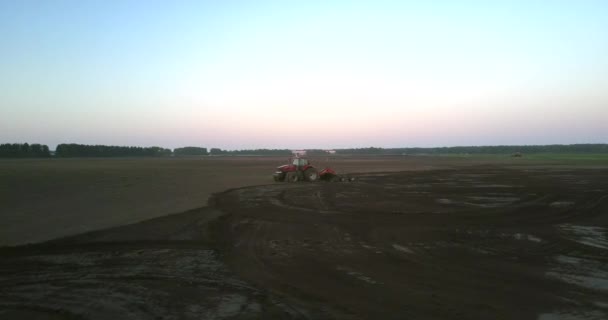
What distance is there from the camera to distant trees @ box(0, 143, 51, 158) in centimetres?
9225

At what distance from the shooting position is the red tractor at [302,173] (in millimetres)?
27141

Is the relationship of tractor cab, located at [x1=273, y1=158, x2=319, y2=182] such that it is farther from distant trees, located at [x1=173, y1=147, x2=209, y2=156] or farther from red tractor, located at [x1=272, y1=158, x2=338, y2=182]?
distant trees, located at [x1=173, y1=147, x2=209, y2=156]

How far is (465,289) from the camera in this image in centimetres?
585

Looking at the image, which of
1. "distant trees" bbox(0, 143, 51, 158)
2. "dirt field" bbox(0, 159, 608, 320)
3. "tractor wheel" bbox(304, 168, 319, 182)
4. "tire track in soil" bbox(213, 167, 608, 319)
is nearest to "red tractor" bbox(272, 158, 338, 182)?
"tractor wheel" bbox(304, 168, 319, 182)

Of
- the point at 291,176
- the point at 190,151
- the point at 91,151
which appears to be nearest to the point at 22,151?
the point at 91,151

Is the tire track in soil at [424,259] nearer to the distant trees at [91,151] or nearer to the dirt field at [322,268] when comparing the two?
the dirt field at [322,268]

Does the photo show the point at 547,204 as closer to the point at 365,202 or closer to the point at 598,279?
the point at 365,202

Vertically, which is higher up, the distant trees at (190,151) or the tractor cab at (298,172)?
the distant trees at (190,151)

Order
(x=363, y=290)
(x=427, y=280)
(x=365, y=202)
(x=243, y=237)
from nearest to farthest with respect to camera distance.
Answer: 1. (x=363, y=290)
2. (x=427, y=280)
3. (x=243, y=237)
4. (x=365, y=202)

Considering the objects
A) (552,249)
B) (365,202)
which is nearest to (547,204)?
(365,202)

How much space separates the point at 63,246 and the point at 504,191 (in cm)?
1909

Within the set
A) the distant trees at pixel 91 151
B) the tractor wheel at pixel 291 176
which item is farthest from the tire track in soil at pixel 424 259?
the distant trees at pixel 91 151

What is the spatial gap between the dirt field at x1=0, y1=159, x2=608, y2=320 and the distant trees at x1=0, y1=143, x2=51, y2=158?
99.6 metres

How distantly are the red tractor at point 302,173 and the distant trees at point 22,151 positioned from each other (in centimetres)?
8926
